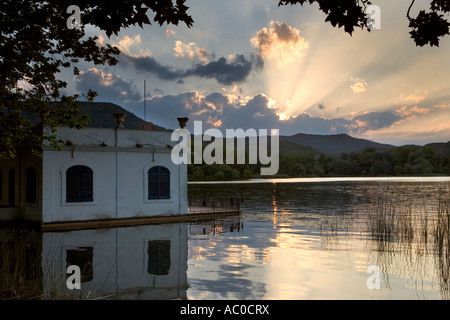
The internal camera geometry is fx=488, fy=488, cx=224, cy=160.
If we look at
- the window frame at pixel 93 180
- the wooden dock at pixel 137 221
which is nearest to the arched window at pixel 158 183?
the wooden dock at pixel 137 221

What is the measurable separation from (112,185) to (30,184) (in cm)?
385

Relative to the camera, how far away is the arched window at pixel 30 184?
909 inches

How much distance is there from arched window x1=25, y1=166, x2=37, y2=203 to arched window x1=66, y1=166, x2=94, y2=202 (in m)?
1.57

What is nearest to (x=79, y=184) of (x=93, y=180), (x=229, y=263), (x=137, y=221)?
(x=93, y=180)

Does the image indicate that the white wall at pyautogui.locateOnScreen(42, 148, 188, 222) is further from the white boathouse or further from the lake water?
the lake water

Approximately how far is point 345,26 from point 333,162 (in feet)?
504

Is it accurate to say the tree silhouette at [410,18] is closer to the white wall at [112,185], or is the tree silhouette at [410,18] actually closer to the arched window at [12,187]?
the white wall at [112,185]

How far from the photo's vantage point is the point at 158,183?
26.1 meters

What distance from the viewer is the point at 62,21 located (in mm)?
11211

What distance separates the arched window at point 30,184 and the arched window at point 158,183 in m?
5.65

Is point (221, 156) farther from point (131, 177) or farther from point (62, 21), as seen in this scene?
point (62, 21)

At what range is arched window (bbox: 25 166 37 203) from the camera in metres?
23.1

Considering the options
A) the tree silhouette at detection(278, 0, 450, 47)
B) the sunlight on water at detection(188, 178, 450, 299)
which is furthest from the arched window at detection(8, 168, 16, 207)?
the tree silhouette at detection(278, 0, 450, 47)

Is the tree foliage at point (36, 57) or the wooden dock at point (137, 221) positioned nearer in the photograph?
the tree foliage at point (36, 57)
